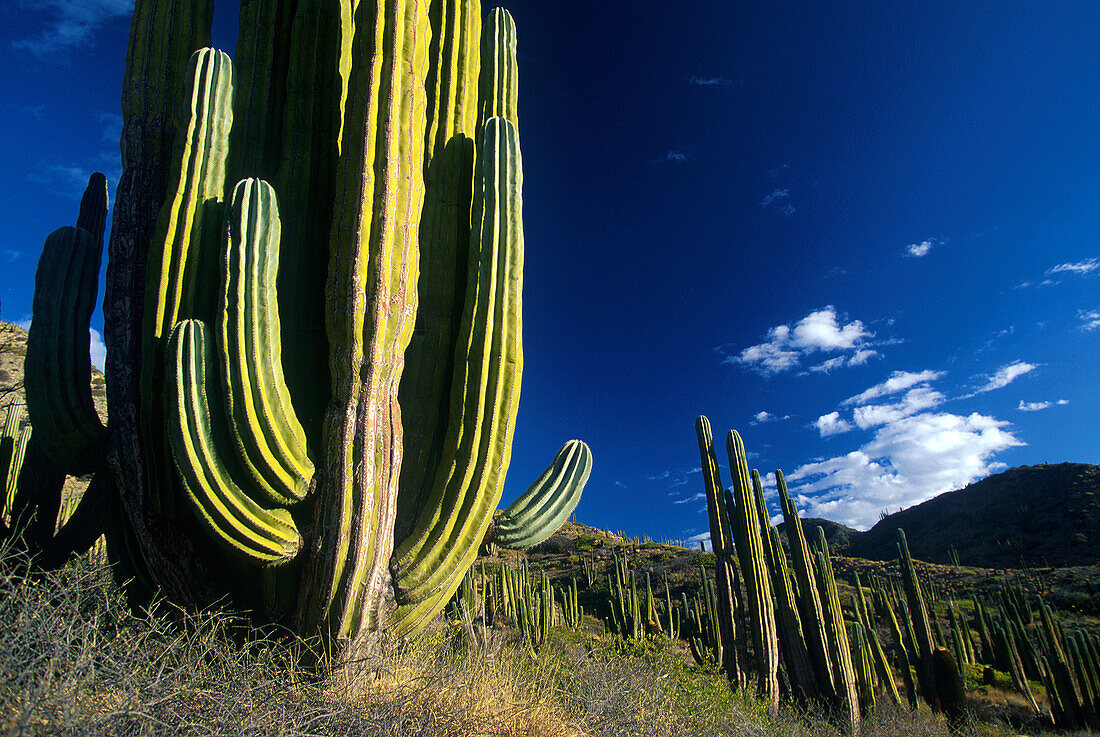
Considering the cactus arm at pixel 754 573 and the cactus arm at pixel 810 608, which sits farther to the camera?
the cactus arm at pixel 810 608

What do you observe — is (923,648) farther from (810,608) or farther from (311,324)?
(311,324)

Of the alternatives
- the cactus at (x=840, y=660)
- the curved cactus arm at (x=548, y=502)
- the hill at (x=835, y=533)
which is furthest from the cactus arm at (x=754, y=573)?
the hill at (x=835, y=533)

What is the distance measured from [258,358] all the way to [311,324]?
0.54 m

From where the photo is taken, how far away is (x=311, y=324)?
342 cm

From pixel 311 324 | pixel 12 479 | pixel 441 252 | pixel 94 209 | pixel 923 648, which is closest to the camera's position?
pixel 311 324

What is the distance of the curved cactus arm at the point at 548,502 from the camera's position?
356cm

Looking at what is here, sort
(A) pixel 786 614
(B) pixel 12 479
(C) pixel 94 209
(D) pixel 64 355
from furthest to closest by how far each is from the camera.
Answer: (A) pixel 786 614
(B) pixel 12 479
(C) pixel 94 209
(D) pixel 64 355

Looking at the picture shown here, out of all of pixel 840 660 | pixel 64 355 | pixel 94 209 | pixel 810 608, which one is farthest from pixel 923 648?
pixel 94 209

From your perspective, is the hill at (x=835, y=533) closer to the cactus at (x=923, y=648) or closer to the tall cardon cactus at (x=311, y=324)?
the cactus at (x=923, y=648)

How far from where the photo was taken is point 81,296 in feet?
12.3

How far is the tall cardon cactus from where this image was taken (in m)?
2.90

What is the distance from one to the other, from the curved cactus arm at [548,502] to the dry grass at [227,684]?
34.0 inches

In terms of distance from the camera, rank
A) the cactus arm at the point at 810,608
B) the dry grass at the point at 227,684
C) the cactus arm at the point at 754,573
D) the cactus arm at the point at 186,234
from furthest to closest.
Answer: the cactus arm at the point at 810,608, the cactus arm at the point at 754,573, the cactus arm at the point at 186,234, the dry grass at the point at 227,684

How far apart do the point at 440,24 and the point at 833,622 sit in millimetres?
12239
